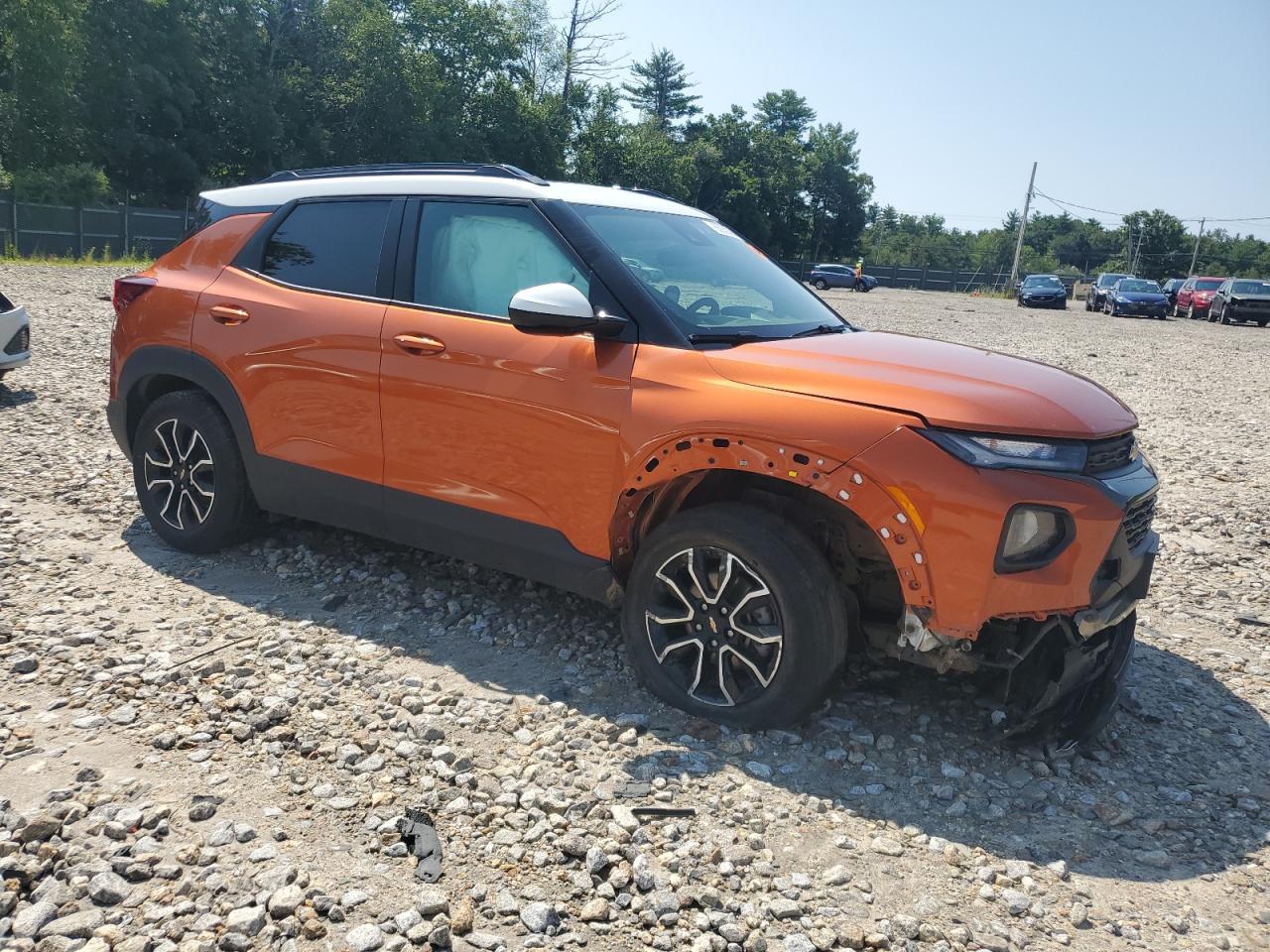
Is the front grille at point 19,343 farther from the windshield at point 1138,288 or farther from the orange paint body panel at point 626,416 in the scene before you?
the windshield at point 1138,288

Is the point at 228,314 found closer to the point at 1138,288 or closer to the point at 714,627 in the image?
the point at 714,627

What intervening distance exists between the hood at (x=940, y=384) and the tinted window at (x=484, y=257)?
0.83m

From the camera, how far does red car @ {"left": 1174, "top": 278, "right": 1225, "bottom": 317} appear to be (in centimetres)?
3753

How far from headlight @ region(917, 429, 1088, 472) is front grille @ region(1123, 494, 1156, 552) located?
27cm

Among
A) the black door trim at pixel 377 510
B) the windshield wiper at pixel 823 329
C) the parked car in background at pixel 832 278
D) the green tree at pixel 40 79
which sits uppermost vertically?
the green tree at pixel 40 79

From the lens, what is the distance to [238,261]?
4887 millimetres

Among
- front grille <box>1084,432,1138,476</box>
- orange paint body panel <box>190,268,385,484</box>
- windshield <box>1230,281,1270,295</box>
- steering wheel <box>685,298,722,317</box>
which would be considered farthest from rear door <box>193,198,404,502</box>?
windshield <box>1230,281,1270,295</box>

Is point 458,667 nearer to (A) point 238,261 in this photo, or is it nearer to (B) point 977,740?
(B) point 977,740

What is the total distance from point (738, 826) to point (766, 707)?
52 cm

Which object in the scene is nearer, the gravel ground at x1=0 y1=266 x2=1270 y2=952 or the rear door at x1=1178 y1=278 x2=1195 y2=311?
the gravel ground at x1=0 y1=266 x2=1270 y2=952

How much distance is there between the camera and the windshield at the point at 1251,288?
34031 millimetres

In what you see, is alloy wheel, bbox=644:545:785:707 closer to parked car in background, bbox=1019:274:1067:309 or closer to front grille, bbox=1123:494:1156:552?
front grille, bbox=1123:494:1156:552

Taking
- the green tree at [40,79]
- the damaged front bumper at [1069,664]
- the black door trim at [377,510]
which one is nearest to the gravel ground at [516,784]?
the damaged front bumper at [1069,664]

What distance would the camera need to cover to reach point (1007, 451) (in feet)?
10.2
